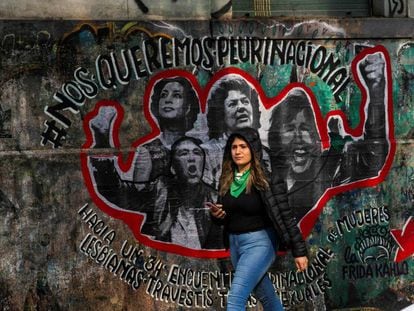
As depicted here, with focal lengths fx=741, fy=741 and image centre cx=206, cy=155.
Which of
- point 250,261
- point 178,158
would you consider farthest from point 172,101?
point 250,261

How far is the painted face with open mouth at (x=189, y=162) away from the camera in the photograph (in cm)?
707

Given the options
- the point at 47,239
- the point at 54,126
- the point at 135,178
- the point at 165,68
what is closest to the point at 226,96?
the point at 165,68

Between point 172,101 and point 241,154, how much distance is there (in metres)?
1.71

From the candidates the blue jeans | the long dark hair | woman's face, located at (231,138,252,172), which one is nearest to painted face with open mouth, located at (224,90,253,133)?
the long dark hair

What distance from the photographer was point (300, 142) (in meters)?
7.25

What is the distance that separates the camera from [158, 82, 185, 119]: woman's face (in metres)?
7.06

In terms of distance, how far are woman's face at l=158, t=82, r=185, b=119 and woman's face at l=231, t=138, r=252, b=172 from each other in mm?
1587

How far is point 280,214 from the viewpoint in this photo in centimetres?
543

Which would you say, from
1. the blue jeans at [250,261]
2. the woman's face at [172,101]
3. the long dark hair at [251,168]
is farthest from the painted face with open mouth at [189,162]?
the blue jeans at [250,261]

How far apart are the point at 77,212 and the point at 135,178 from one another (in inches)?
24.6

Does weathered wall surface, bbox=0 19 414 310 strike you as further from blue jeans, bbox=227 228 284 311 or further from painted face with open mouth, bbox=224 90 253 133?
blue jeans, bbox=227 228 284 311

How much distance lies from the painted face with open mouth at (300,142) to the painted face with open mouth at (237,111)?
371mm

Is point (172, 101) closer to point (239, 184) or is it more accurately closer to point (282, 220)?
point (239, 184)

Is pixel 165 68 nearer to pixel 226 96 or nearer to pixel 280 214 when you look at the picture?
pixel 226 96
